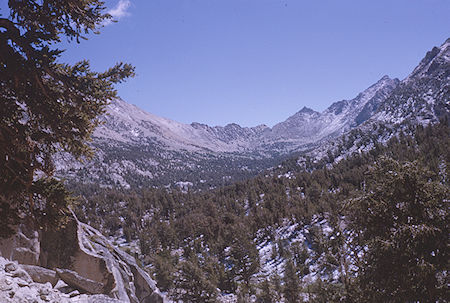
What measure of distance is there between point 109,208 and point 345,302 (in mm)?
91138

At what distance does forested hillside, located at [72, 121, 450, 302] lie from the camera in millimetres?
7848

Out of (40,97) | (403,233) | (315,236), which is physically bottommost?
(315,236)

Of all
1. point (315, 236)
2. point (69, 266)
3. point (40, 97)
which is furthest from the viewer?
point (315, 236)

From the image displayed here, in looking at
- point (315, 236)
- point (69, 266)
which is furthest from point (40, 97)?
point (315, 236)

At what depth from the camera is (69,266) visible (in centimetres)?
1348

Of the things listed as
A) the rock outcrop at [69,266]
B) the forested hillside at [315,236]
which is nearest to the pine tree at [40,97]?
the rock outcrop at [69,266]

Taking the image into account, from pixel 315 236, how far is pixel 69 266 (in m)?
40.5

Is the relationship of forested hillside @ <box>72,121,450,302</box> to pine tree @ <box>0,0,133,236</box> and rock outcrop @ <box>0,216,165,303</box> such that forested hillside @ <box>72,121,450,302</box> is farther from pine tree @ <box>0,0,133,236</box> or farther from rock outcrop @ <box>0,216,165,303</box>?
rock outcrop @ <box>0,216,165,303</box>

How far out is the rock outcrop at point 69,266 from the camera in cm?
1068

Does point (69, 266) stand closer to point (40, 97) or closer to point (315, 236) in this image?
point (40, 97)

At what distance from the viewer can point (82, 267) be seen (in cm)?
1378

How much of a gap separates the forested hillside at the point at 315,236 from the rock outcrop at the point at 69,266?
10.3 m

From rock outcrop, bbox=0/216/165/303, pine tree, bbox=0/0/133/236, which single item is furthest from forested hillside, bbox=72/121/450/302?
rock outcrop, bbox=0/216/165/303

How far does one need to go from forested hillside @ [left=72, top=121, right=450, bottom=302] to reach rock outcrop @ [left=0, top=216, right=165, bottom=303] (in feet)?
33.8
